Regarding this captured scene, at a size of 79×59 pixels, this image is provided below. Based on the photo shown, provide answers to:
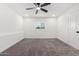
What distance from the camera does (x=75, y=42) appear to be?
3412 millimetres

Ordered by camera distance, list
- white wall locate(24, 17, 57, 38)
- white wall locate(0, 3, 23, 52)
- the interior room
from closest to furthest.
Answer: the interior room → white wall locate(0, 3, 23, 52) → white wall locate(24, 17, 57, 38)

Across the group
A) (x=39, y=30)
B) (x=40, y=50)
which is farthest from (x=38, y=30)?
(x=40, y=50)

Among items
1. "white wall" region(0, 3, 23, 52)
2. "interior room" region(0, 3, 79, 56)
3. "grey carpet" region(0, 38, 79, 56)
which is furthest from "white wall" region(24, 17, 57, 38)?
"white wall" region(0, 3, 23, 52)

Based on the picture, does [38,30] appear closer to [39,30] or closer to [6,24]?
[39,30]

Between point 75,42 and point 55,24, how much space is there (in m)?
2.35

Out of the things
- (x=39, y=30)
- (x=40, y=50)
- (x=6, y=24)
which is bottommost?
(x=40, y=50)

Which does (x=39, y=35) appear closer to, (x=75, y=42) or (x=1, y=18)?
(x=75, y=42)

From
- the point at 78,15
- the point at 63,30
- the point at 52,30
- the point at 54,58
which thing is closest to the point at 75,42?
the point at 78,15

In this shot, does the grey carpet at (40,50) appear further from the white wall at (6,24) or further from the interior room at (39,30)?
the white wall at (6,24)

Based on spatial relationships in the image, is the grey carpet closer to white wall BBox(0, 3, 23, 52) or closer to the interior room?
the interior room

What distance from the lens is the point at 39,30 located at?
5148 millimetres

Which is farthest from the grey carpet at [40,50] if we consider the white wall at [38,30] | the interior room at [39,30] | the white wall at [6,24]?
the white wall at [38,30]

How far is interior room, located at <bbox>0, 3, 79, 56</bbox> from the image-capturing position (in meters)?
2.86

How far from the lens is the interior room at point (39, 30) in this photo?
113 inches
